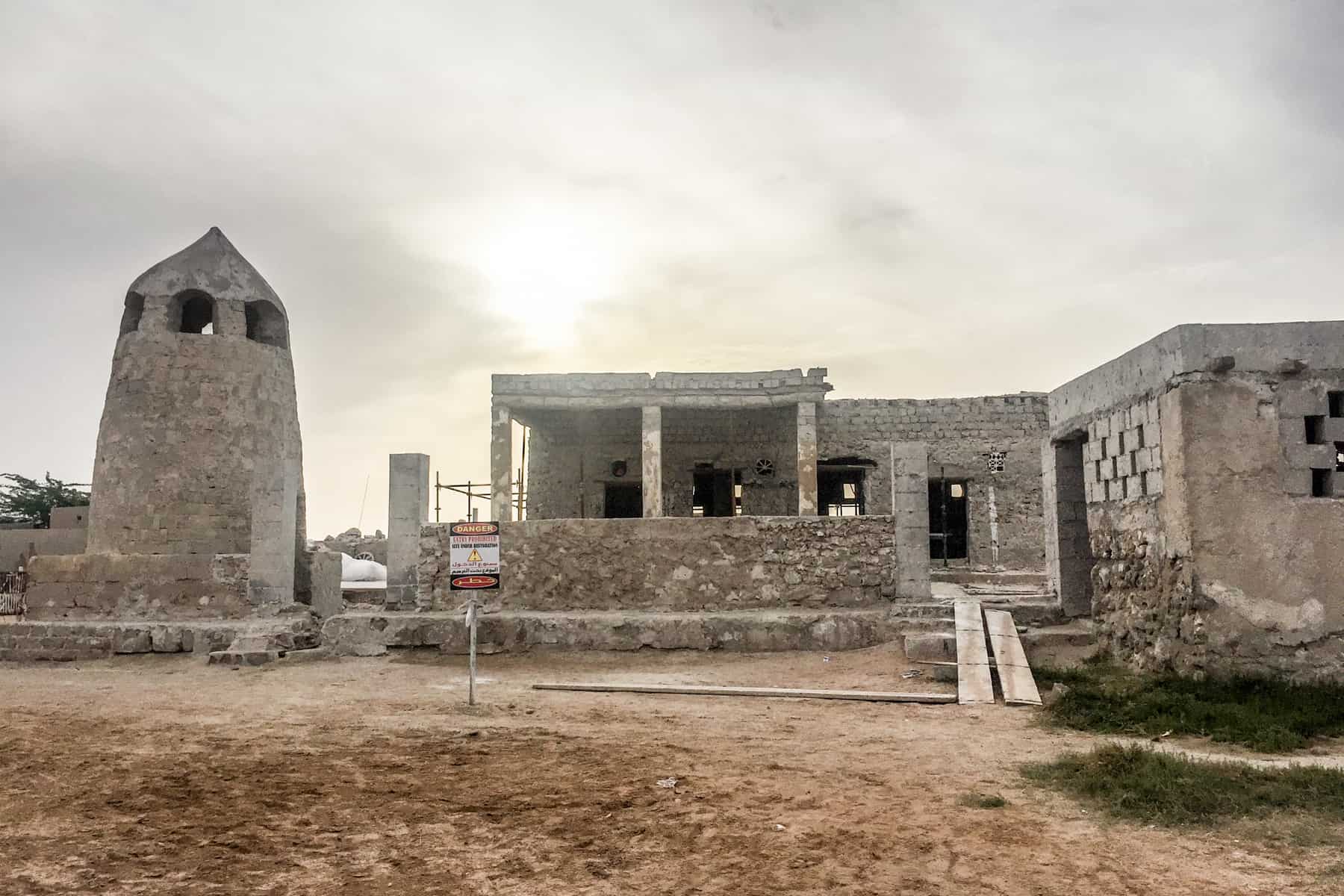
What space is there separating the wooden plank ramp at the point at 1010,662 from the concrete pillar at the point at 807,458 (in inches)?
338

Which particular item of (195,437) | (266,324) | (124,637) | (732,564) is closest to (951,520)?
(732,564)

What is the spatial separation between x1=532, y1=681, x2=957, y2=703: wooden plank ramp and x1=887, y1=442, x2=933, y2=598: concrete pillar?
342cm

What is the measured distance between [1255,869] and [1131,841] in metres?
0.51

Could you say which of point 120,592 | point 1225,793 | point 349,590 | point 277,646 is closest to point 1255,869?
point 1225,793

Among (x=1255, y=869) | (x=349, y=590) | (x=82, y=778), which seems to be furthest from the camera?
(x=349, y=590)

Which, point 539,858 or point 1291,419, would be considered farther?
point 1291,419

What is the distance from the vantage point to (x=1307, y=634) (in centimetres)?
714

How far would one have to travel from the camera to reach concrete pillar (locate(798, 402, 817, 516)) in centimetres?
1878

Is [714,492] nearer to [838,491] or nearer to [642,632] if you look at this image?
[838,491]

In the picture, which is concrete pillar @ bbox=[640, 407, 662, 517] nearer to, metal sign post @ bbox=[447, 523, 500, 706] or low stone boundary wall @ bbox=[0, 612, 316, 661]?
low stone boundary wall @ bbox=[0, 612, 316, 661]

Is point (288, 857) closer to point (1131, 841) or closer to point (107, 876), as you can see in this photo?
point (107, 876)

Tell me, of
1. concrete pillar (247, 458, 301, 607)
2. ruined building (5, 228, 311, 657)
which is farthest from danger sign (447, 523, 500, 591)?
concrete pillar (247, 458, 301, 607)

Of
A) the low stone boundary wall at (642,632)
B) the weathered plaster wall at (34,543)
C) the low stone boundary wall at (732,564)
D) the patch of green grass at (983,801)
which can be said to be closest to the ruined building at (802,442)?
the low stone boundary wall at (732,564)

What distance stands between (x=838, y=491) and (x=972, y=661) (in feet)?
47.7
